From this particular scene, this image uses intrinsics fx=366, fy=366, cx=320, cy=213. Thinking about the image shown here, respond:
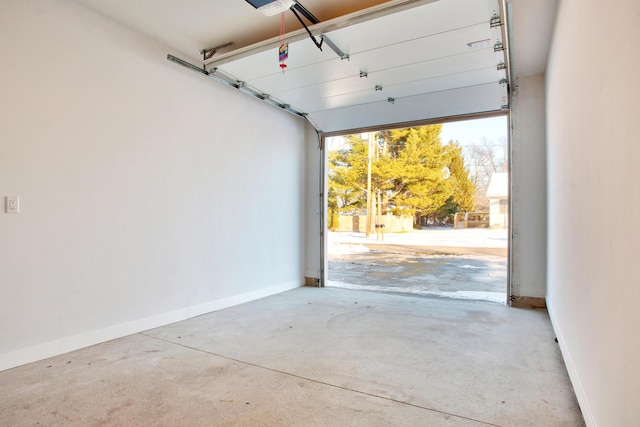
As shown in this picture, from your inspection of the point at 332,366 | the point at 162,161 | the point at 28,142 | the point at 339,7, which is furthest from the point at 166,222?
the point at 339,7

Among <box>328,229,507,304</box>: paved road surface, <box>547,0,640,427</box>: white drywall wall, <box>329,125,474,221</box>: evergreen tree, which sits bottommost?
<box>328,229,507,304</box>: paved road surface

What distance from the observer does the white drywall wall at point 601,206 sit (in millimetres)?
1168

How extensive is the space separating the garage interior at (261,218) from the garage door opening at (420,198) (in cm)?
430

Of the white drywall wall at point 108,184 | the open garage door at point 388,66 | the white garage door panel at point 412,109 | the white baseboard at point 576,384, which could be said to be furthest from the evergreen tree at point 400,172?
the white baseboard at point 576,384

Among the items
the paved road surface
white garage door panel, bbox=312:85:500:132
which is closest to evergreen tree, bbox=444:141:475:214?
the paved road surface

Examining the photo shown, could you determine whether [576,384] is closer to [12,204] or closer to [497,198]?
[12,204]

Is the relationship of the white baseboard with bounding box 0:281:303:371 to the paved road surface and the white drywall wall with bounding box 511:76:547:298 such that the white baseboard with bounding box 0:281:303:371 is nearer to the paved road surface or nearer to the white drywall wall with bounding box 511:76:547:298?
the paved road surface

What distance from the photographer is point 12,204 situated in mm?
2656

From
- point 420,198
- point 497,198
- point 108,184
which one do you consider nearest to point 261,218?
point 108,184

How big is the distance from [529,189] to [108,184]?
4.60m

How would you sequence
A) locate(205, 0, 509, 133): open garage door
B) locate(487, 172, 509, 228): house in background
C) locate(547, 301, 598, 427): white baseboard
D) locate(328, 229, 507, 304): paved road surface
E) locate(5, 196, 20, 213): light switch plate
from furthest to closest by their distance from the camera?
locate(487, 172, 509, 228): house in background, locate(328, 229, 507, 304): paved road surface, locate(205, 0, 509, 133): open garage door, locate(5, 196, 20, 213): light switch plate, locate(547, 301, 598, 427): white baseboard

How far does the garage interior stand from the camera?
193 cm

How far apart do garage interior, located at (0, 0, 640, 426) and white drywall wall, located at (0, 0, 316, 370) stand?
0.06ft

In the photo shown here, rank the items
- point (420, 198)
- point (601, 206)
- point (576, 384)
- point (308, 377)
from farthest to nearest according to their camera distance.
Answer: point (420, 198), point (308, 377), point (576, 384), point (601, 206)
